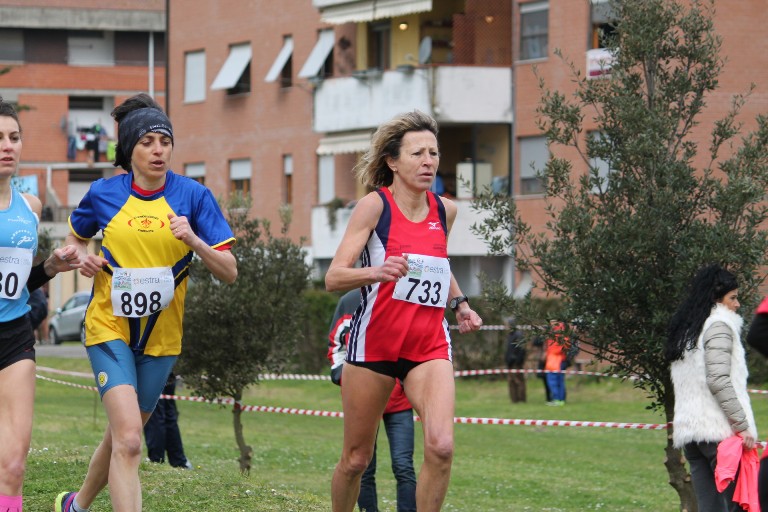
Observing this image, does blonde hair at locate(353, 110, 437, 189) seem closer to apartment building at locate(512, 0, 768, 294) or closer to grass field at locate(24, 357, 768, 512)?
grass field at locate(24, 357, 768, 512)

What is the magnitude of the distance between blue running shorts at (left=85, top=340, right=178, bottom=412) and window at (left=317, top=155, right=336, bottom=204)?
3695cm

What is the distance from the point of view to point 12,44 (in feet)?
228

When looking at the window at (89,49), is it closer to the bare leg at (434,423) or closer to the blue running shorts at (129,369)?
the blue running shorts at (129,369)

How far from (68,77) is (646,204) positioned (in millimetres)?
60962

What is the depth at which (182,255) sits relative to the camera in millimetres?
8016

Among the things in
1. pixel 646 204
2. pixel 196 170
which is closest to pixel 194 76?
pixel 196 170

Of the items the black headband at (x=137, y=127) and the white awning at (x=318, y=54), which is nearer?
the black headband at (x=137, y=127)

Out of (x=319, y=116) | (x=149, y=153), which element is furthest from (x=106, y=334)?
(x=319, y=116)

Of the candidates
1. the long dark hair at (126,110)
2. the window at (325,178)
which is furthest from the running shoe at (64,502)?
the window at (325,178)

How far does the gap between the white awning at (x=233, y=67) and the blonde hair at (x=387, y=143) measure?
40.3m

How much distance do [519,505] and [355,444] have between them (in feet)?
23.9

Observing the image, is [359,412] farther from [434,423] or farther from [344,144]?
[344,144]

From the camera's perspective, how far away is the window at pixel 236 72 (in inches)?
1905

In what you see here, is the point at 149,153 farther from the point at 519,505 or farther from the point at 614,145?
the point at 519,505
